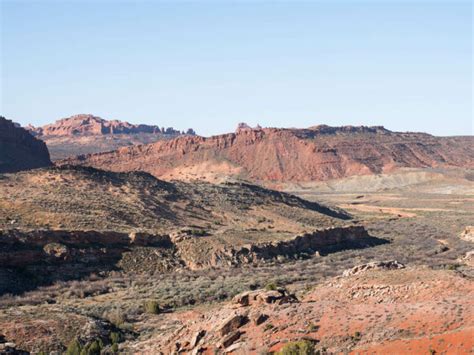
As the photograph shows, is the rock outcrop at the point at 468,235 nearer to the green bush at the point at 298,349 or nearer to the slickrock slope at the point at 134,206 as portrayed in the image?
the slickrock slope at the point at 134,206

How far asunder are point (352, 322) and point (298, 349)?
9.90 ft

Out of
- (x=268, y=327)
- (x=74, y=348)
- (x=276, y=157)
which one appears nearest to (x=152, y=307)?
(x=74, y=348)

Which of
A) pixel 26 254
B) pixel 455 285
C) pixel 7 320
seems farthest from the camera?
pixel 26 254

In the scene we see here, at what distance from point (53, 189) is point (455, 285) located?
4151cm

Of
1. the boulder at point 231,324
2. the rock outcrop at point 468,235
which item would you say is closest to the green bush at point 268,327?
the boulder at point 231,324

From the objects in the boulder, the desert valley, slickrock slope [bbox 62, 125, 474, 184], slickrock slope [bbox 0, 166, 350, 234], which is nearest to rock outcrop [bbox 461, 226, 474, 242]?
the desert valley

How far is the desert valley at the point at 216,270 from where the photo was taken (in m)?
21.4

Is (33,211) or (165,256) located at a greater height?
(33,211)

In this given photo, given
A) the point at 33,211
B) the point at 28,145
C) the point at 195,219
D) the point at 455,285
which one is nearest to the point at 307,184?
the point at 28,145

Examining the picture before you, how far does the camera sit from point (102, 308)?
3070cm

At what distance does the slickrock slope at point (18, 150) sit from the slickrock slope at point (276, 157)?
17305 millimetres

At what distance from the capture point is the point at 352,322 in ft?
69.5

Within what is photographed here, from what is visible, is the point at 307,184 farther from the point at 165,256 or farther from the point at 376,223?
the point at 165,256

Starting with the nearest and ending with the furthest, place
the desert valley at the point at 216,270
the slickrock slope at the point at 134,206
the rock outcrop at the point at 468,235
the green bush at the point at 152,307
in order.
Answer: the desert valley at the point at 216,270 < the green bush at the point at 152,307 < the slickrock slope at the point at 134,206 < the rock outcrop at the point at 468,235
